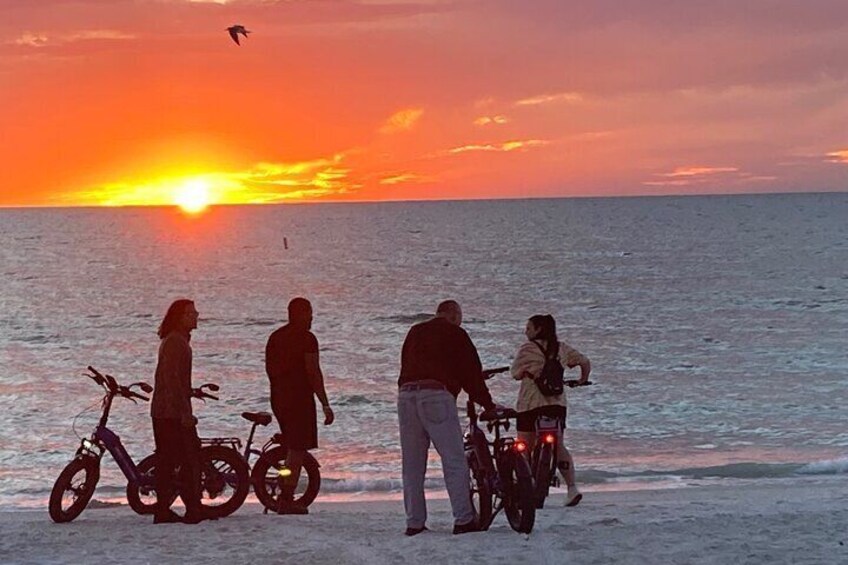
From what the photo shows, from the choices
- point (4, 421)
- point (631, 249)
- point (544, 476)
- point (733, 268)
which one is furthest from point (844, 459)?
point (631, 249)

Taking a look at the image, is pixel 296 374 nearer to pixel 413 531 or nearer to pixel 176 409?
pixel 176 409

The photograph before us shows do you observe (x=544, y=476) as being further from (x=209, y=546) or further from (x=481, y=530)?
(x=209, y=546)

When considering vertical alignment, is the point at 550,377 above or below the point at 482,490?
above

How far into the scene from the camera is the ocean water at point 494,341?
19531 millimetres

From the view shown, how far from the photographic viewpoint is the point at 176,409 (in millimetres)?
9406

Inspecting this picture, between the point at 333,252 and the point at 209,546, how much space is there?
4765 inches

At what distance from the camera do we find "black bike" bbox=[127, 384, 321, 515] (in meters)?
10.1

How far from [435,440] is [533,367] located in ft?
5.16

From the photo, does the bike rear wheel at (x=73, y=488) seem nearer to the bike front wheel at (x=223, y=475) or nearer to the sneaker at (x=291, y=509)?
the bike front wheel at (x=223, y=475)

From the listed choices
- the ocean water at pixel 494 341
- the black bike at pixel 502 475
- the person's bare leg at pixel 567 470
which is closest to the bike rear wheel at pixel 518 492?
the black bike at pixel 502 475

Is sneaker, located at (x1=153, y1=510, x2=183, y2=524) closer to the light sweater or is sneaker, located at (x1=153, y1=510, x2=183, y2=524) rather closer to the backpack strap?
the light sweater

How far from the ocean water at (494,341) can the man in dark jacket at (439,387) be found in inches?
285

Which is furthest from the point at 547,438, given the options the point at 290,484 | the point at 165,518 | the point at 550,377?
the point at 165,518

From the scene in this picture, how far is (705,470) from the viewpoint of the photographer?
17.2m
